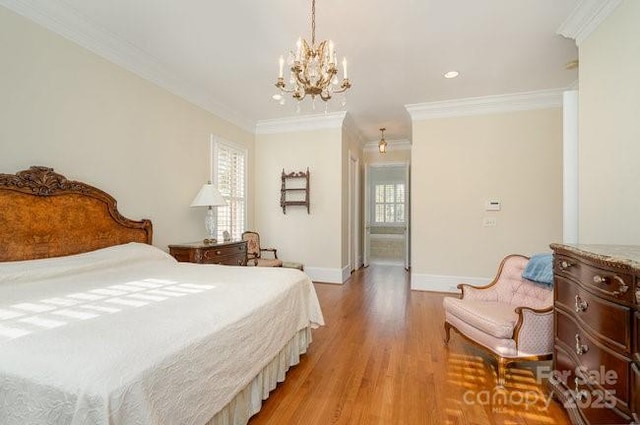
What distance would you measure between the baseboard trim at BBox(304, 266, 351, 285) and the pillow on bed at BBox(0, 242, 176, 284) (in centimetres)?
273

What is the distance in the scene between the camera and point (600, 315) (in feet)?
4.25

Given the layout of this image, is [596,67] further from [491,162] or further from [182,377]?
[182,377]

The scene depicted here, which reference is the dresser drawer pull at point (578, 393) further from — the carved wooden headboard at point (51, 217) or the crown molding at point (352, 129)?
the crown molding at point (352, 129)

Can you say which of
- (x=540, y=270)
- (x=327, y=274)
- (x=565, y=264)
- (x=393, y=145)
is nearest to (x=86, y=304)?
(x=565, y=264)

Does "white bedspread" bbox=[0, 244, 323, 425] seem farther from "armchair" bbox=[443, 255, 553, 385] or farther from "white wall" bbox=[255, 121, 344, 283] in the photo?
"white wall" bbox=[255, 121, 344, 283]

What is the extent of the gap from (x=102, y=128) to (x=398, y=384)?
3.36m

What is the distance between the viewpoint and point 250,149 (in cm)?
529

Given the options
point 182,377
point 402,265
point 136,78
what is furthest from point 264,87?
point 402,265

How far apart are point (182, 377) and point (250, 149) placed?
4601mm

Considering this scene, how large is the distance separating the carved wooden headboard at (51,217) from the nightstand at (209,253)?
594mm

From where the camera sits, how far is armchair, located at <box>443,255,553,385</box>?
81.1 inches

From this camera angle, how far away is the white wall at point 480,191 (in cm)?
412

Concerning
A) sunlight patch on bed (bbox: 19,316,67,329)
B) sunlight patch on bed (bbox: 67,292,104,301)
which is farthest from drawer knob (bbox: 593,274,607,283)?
sunlight patch on bed (bbox: 67,292,104,301)

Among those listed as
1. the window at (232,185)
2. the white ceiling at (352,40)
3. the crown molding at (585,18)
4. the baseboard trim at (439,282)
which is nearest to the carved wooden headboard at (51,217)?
the white ceiling at (352,40)
